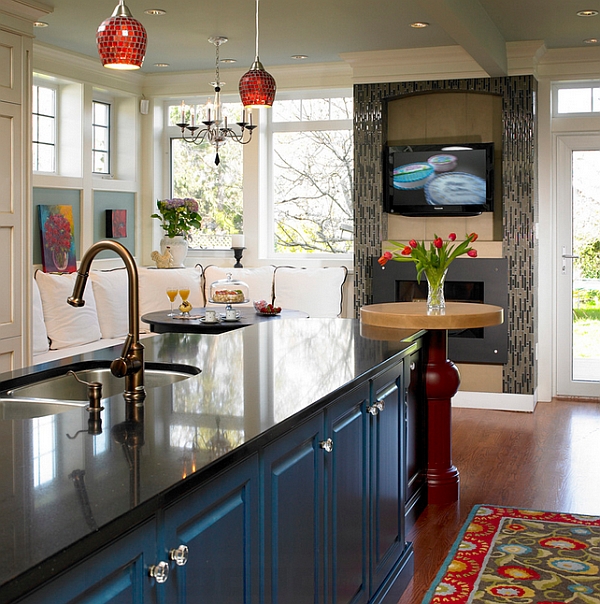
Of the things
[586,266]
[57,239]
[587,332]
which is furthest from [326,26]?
[587,332]

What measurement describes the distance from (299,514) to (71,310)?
434 centimetres

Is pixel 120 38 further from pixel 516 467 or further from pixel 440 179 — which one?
pixel 440 179

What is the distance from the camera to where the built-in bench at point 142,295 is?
6.01 metres

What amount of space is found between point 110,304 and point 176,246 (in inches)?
39.3

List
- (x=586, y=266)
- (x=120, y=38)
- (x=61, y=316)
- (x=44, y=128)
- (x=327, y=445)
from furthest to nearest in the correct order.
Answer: (x=586, y=266) → (x=44, y=128) → (x=61, y=316) → (x=120, y=38) → (x=327, y=445)

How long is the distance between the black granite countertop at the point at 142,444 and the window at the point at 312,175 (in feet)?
14.5

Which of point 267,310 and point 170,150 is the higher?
point 170,150

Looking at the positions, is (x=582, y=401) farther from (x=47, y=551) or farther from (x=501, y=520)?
(x=47, y=551)

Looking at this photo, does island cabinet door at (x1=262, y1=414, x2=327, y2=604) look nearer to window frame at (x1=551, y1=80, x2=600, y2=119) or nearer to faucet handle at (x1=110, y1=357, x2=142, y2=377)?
faucet handle at (x1=110, y1=357, x2=142, y2=377)

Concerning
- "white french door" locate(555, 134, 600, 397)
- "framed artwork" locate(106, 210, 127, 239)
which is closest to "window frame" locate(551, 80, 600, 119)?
"white french door" locate(555, 134, 600, 397)

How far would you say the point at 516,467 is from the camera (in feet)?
15.8

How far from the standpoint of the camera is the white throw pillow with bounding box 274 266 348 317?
682cm

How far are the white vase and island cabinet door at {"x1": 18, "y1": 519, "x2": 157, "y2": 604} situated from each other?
599 centimetres

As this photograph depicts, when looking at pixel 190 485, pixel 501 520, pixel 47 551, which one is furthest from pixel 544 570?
pixel 47 551
